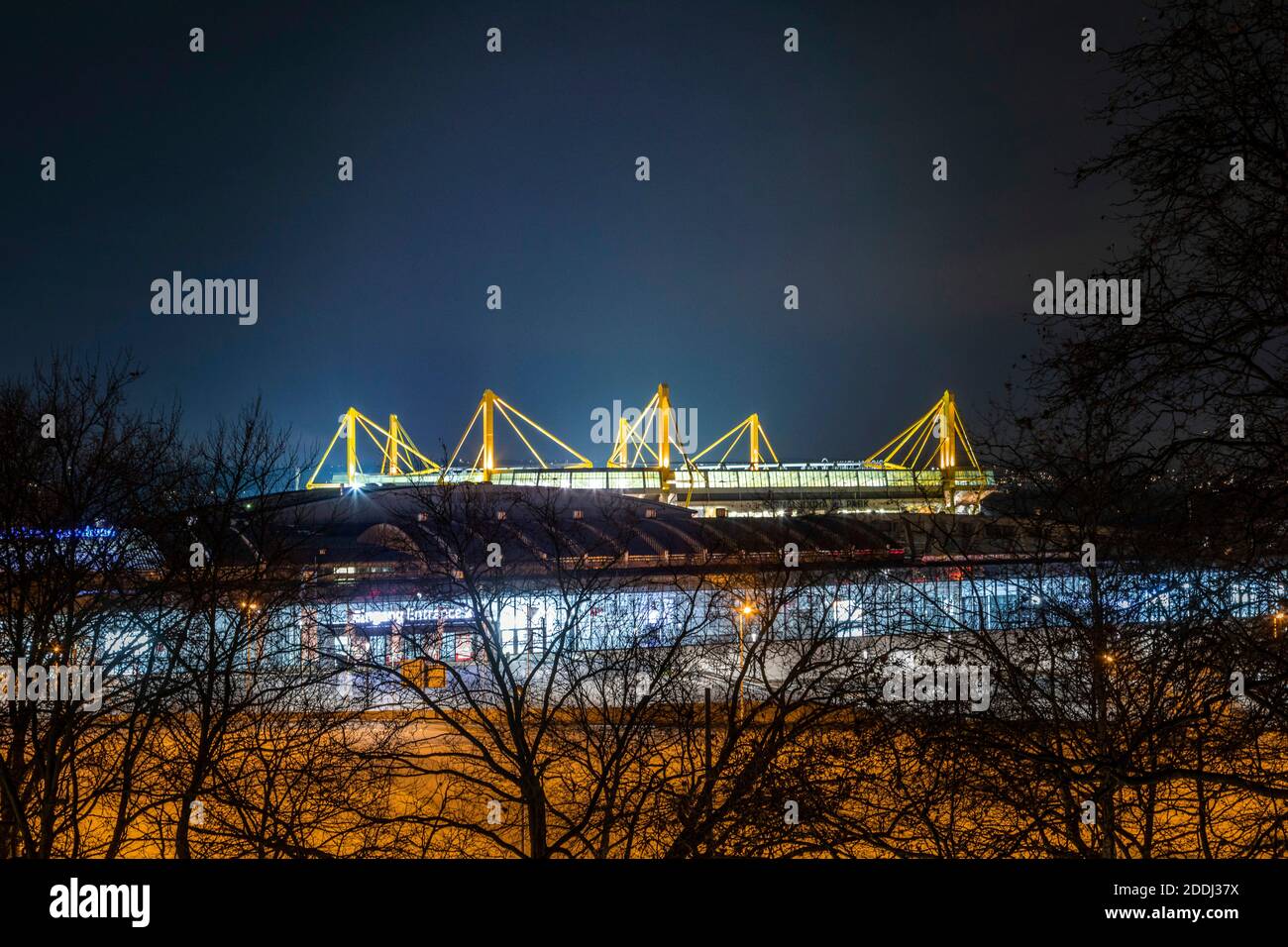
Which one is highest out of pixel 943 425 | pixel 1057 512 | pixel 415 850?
pixel 943 425

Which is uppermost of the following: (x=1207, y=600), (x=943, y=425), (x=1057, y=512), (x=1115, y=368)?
(x=943, y=425)

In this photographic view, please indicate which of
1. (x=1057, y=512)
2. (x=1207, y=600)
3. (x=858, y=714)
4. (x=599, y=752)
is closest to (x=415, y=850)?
(x=599, y=752)
